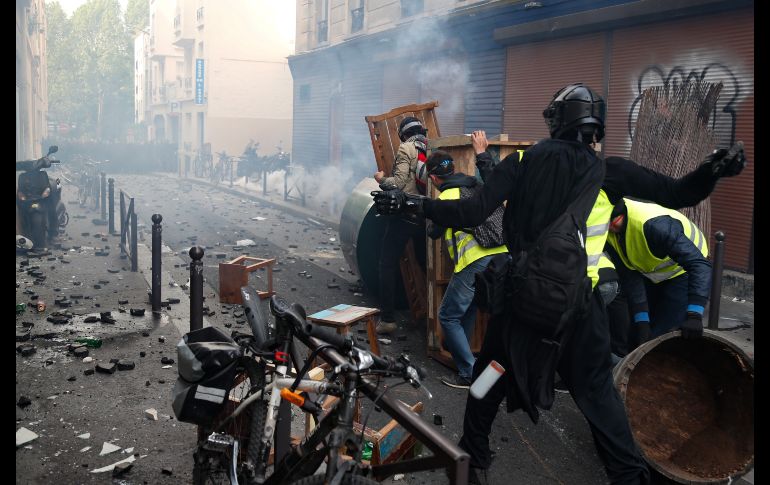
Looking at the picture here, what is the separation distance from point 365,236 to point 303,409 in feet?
16.2

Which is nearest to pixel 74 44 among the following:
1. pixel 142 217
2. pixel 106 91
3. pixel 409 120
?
pixel 106 91

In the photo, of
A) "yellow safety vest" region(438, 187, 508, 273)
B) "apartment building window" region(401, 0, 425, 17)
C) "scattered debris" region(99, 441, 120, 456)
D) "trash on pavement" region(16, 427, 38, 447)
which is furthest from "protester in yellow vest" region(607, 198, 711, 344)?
"apartment building window" region(401, 0, 425, 17)

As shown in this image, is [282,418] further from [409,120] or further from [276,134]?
[276,134]

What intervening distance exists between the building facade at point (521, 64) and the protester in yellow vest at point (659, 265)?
11.6 feet

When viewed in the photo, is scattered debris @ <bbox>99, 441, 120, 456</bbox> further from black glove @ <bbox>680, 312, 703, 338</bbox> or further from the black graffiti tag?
the black graffiti tag

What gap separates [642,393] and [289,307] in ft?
7.71

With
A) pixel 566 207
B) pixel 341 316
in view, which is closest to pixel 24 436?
pixel 341 316

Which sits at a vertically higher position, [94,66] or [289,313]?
[94,66]

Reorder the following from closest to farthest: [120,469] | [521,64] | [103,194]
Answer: [120,469] < [521,64] < [103,194]

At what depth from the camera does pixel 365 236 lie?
757cm

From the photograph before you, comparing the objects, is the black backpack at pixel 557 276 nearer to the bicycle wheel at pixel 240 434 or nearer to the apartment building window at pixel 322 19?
the bicycle wheel at pixel 240 434

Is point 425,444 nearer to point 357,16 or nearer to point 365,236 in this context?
point 365,236

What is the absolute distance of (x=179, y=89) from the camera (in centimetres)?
4519

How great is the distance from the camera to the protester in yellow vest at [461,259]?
5.06m
